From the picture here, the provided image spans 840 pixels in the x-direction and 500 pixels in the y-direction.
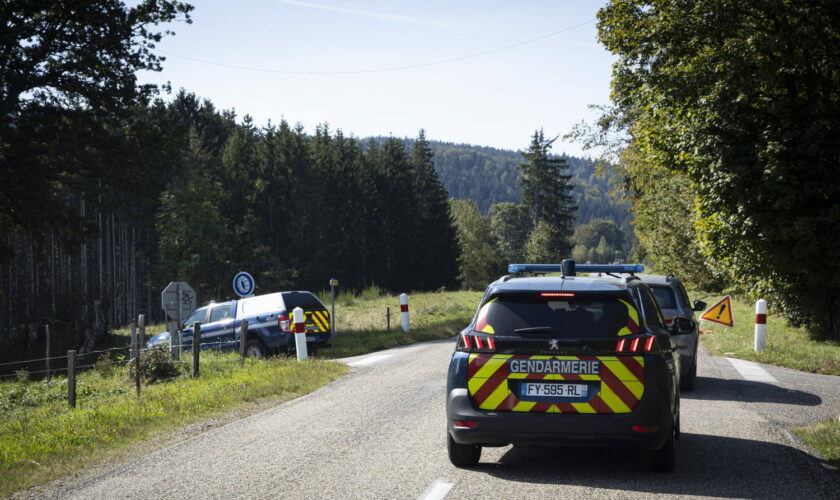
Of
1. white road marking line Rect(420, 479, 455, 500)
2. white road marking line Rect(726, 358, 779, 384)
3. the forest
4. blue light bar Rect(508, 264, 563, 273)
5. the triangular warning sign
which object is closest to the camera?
white road marking line Rect(420, 479, 455, 500)

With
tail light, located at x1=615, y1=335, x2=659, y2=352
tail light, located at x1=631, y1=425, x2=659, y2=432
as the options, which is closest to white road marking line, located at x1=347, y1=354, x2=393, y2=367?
tail light, located at x1=615, y1=335, x2=659, y2=352

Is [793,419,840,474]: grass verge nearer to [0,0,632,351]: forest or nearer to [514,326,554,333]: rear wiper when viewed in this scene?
[514,326,554,333]: rear wiper

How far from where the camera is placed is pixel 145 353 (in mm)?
17062

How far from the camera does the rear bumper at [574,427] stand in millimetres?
6441

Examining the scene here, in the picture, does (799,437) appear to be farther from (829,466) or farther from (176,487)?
(176,487)

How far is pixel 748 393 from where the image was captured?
12008 mm

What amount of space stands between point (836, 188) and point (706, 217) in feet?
9.71

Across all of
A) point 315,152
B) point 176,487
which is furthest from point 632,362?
point 315,152

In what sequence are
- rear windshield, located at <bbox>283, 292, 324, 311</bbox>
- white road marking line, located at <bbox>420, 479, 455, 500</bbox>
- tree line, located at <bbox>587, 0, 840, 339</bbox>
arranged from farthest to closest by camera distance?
rear windshield, located at <bbox>283, 292, 324, 311</bbox> → tree line, located at <bbox>587, 0, 840, 339</bbox> → white road marking line, located at <bbox>420, 479, 455, 500</bbox>

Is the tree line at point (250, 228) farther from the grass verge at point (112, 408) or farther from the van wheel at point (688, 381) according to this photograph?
the van wheel at point (688, 381)

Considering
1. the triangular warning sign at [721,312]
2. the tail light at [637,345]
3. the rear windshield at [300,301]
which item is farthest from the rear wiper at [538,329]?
the triangular warning sign at [721,312]

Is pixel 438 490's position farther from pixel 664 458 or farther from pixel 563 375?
pixel 664 458

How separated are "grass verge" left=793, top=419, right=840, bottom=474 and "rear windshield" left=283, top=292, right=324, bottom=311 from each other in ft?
44.1

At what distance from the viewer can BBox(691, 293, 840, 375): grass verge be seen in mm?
16125
